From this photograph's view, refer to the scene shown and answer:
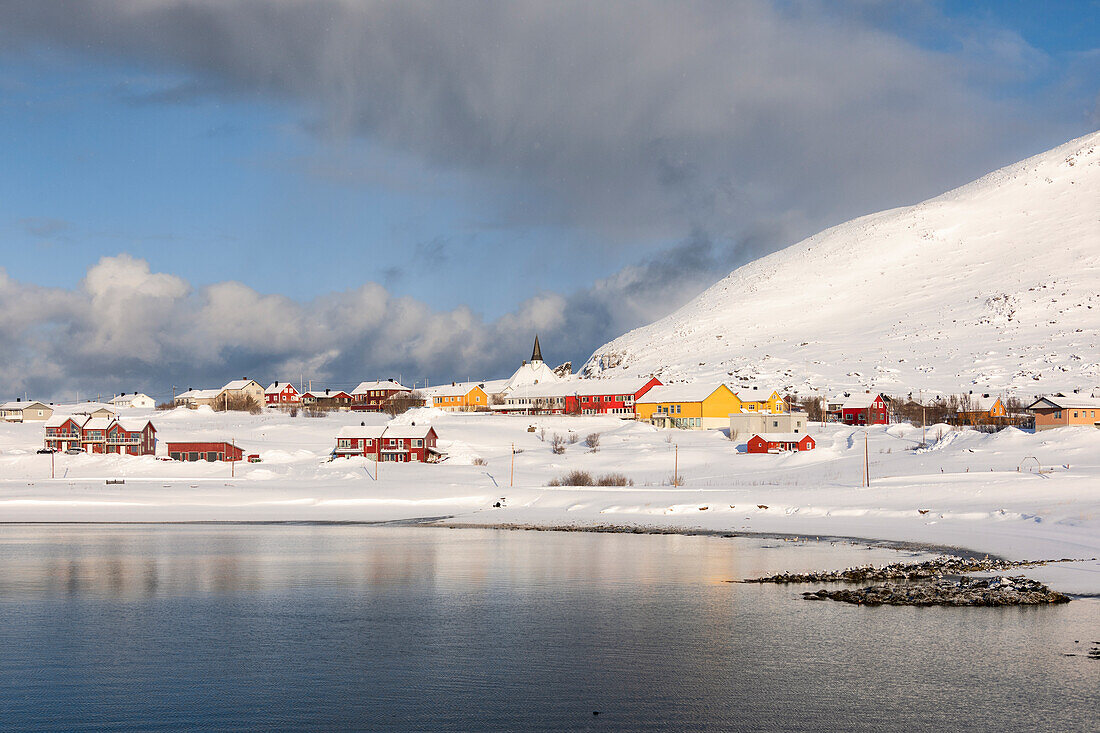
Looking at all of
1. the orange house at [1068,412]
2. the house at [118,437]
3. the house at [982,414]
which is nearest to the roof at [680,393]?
the house at [982,414]

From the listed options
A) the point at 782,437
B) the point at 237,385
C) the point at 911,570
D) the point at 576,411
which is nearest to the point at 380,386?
the point at 237,385

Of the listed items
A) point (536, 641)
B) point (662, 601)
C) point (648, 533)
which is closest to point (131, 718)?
point (536, 641)

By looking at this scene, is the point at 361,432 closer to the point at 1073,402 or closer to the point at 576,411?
the point at 576,411

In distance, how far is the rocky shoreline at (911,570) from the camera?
32.2 meters

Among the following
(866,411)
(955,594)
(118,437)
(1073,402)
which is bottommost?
A: (955,594)

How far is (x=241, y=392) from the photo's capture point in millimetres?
151875

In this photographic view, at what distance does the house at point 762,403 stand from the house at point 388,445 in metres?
38.4

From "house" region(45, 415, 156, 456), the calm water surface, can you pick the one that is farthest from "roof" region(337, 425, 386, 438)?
the calm water surface

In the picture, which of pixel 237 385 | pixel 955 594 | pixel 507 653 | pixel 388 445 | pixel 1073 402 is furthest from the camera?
pixel 237 385

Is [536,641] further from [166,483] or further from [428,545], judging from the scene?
[166,483]

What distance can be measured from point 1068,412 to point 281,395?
123197mm

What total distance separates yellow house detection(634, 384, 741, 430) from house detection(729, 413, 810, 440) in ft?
19.0

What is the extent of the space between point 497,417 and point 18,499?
60267 mm

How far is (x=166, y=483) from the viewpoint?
72.7 meters
